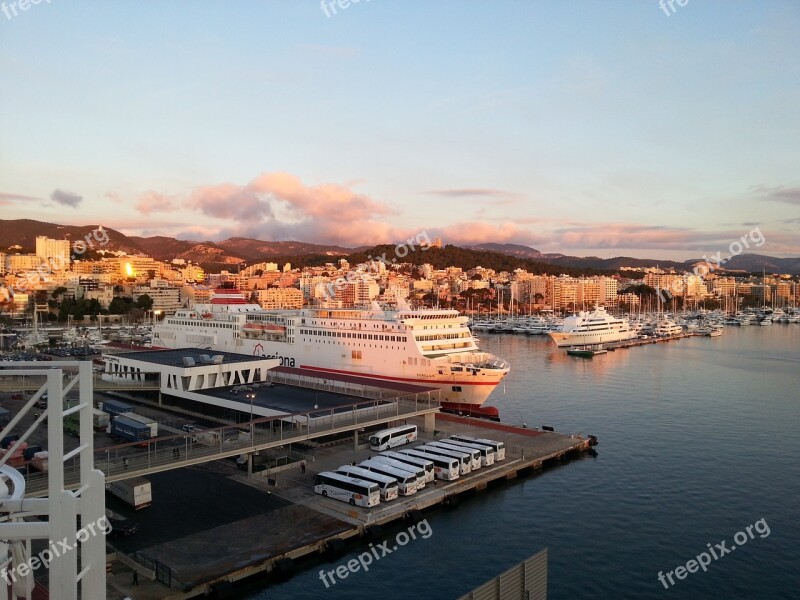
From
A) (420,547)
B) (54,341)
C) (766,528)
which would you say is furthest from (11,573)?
(54,341)

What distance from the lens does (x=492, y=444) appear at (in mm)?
18109

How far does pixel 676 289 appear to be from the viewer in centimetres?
14288

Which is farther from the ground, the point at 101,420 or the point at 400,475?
the point at 101,420

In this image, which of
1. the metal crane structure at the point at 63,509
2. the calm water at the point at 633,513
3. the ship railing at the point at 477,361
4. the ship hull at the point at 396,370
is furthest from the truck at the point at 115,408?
the metal crane structure at the point at 63,509

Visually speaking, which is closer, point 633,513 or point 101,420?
point 633,513

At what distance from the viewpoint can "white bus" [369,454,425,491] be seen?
50.5 feet

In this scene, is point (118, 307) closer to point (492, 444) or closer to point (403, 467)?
point (492, 444)

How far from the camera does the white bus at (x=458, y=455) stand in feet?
54.4

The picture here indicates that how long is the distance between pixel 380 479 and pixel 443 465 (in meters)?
2.39

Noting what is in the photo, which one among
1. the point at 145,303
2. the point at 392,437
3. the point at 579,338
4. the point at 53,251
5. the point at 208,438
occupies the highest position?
the point at 53,251

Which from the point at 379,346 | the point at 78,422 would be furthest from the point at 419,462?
the point at 379,346

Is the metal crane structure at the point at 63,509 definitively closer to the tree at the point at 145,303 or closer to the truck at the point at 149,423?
the truck at the point at 149,423

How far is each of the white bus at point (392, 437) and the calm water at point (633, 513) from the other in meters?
3.50

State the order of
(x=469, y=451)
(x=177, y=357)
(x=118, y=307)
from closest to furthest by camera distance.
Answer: (x=469, y=451) < (x=177, y=357) < (x=118, y=307)
